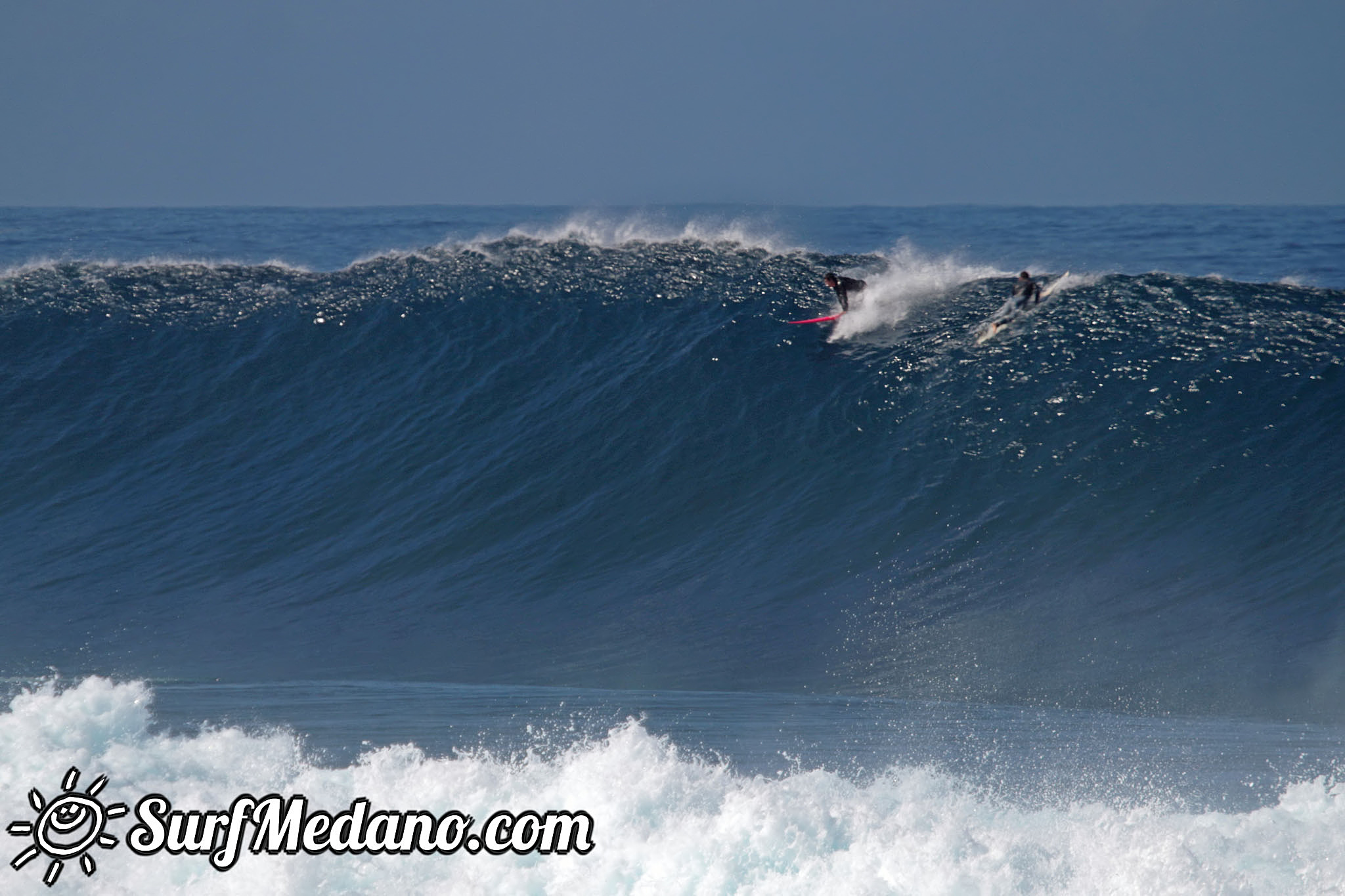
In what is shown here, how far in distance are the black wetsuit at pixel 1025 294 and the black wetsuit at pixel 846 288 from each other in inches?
84.0

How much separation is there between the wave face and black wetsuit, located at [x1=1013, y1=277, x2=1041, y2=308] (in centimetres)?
37

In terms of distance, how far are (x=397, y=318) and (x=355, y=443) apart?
3.17 meters

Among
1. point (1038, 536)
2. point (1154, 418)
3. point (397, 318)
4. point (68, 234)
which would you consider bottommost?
point (1038, 536)

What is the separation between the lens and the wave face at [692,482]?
9.86 m

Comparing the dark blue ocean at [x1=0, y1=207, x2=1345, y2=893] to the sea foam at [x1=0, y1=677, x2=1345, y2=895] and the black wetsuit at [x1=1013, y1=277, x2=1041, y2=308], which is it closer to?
the sea foam at [x1=0, y1=677, x2=1345, y2=895]

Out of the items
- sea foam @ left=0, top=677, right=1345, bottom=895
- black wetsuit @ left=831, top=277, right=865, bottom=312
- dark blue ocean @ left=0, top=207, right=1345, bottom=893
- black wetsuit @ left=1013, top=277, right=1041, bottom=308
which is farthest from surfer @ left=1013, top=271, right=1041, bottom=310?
sea foam @ left=0, top=677, right=1345, bottom=895

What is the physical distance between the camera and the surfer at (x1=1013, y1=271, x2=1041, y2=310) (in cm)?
1442

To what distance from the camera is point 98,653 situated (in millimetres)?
10727

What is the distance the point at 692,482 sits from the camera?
1285 cm

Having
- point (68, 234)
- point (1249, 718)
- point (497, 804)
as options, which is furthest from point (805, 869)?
point (68, 234)

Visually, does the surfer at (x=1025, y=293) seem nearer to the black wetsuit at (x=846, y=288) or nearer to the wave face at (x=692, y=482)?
the wave face at (x=692, y=482)

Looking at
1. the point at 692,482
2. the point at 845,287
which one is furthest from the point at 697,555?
the point at 845,287

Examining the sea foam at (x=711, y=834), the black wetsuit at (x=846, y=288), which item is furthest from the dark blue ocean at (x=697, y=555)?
the black wetsuit at (x=846, y=288)

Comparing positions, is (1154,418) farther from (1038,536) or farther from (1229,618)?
(1229,618)
